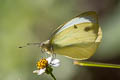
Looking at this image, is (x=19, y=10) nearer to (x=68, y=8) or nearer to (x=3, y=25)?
(x=3, y=25)

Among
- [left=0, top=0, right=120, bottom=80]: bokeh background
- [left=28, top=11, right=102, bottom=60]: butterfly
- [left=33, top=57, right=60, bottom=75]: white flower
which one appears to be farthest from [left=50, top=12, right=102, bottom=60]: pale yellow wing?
[left=0, top=0, right=120, bottom=80]: bokeh background

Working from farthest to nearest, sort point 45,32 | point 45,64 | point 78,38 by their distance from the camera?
point 45,32 → point 78,38 → point 45,64

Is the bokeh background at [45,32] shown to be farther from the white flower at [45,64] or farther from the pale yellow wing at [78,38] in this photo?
the white flower at [45,64]

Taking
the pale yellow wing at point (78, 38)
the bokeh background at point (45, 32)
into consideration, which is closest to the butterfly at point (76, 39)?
the pale yellow wing at point (78, 38)

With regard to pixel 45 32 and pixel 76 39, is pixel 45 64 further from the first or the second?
pixel 45 32

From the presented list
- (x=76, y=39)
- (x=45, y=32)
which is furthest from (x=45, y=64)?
(x=45, y=32)

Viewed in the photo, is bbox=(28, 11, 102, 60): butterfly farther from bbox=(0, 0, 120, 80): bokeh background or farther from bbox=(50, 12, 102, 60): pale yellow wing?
bbox=(0, 0, 120, 80): bokeh background

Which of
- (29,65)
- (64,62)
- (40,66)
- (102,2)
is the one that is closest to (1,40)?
(29,65)
